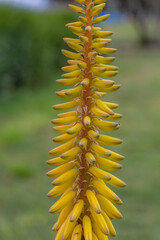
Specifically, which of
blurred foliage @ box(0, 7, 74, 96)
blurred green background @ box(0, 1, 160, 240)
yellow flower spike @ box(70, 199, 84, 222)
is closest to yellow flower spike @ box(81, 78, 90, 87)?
yellow flower spike @ box(70, 199, 84, 222)

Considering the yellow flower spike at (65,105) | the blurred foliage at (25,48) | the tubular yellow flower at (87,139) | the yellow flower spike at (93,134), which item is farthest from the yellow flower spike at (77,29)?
the blurred foliage at (25,48)

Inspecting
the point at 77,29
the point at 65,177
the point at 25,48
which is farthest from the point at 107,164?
Result: the point at 25,48

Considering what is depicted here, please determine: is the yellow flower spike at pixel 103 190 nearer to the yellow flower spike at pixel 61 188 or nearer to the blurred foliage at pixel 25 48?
the yellow flower spike at pixel 61 188

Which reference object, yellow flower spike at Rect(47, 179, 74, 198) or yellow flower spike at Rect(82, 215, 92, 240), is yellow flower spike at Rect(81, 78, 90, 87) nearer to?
yellow flower spike at Rect(47, 179, 74, 198)

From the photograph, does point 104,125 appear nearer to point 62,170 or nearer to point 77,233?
point 62,170

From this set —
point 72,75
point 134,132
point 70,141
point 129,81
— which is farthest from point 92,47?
point 129,81
